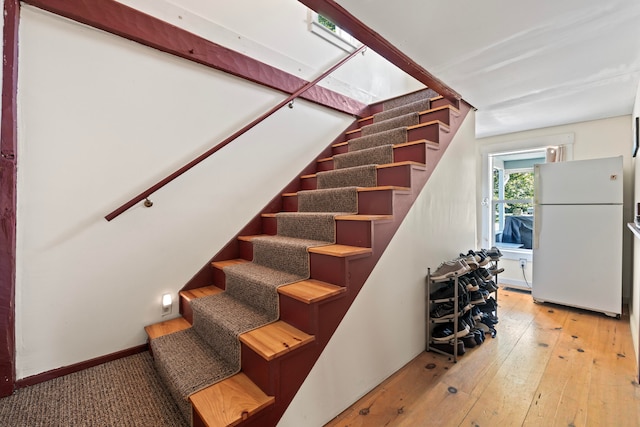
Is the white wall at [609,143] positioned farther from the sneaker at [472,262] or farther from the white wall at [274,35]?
the white wall at [274,35]

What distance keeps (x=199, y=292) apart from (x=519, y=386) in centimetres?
214

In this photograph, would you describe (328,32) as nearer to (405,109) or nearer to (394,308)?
(405,109)

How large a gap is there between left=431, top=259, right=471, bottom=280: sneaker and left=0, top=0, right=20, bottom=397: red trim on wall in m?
2.47

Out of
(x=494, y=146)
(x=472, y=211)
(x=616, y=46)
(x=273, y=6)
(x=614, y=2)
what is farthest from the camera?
(x=494, y=146)

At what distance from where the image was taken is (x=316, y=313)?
49.7 inches

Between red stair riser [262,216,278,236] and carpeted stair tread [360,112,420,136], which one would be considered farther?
carpeted stair tread [360,112,420,136]

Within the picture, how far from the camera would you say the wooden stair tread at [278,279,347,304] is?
125 centimetres

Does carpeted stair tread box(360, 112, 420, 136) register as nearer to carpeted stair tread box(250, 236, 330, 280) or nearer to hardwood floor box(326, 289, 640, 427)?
carpeted stair tread box(250, 236, 330, 280)

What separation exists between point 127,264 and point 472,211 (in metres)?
2.98

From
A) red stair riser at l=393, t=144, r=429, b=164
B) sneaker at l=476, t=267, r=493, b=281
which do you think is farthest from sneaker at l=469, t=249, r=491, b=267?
red stair riser at l=393, t=144, r=429, b=164

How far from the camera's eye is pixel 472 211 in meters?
2.75

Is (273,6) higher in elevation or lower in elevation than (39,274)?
higher

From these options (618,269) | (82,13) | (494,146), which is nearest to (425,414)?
(618,269)

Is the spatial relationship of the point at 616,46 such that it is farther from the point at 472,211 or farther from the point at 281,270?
the point at 281,270
